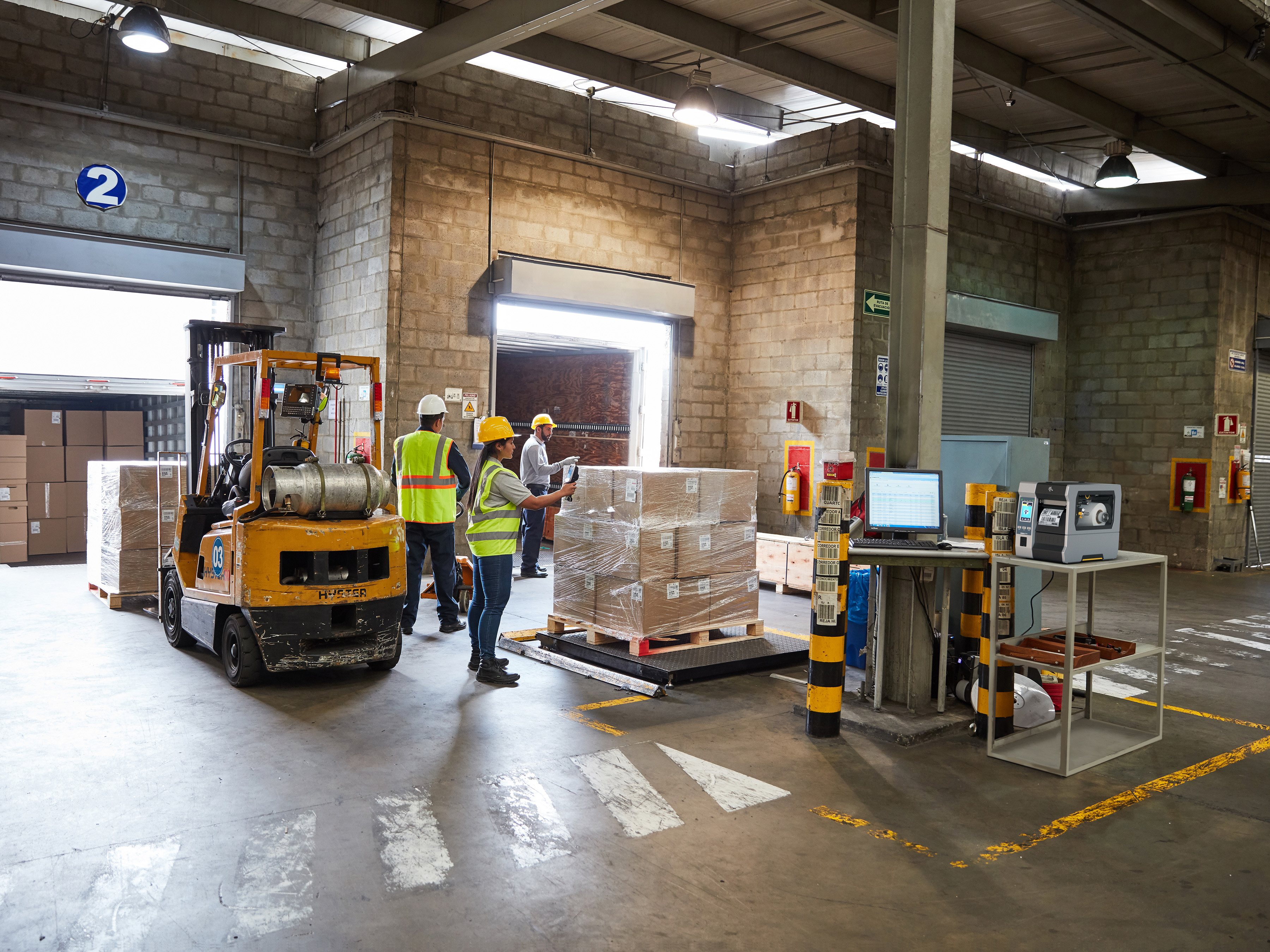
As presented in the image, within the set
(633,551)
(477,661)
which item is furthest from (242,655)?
(633,551)

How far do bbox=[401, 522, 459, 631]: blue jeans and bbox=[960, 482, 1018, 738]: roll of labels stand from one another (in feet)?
13.5

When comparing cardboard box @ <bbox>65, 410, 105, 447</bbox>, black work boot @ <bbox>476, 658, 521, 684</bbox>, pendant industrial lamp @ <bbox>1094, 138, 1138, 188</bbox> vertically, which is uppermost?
Result: pendant industrial lamp @ <bbox>1094, 138, 1138, 188</bbox>

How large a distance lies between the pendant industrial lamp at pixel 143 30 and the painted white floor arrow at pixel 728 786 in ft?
25.7

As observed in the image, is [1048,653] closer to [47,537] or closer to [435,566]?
[435,566]

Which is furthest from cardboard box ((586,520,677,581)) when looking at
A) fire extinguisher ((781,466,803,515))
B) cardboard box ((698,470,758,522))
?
fire extinguisher ((781,466,803,515))

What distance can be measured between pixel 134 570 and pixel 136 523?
0.44 m

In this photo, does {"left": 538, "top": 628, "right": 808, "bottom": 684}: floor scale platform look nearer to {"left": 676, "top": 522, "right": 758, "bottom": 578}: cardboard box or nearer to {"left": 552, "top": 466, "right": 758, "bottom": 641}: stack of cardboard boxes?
{"left": 552, "top": 466, "right": 758, "bottom": 641}: stack of cardboard boxes

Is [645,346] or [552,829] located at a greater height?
[645,346]

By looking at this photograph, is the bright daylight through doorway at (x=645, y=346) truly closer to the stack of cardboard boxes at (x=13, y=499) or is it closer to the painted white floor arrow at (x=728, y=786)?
the stack of cardboard boxes at (x=13, y=499)

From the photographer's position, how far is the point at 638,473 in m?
6.97

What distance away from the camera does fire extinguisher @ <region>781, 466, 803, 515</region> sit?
12367 mm

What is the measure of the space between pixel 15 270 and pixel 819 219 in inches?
361

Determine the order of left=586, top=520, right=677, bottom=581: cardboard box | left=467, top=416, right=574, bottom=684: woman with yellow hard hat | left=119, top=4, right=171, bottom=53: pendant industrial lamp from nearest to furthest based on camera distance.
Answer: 1. left=467, top=416, right=574, bottom=684: woman with yellow hard hat
2. left=586, top=520, right=677, bottom=581: cardboard box
3. left=119, top=4, right=171, bottom=53: pendant industrial lamp

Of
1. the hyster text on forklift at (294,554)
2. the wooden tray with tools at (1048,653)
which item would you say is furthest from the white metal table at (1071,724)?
the hyster text on forklift at (294,554)
